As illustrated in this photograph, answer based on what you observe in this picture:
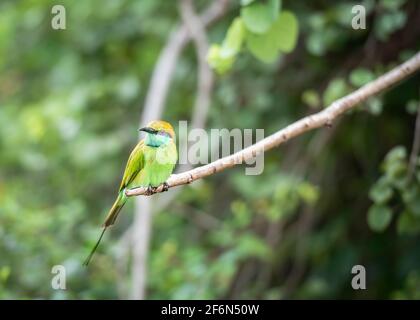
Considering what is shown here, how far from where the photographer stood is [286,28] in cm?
226

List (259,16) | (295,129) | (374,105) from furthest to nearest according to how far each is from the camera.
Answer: (374,105)
(259,16)
(295,129)

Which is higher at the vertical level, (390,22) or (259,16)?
(390,22)

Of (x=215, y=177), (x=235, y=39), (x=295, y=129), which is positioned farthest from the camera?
(x=215, y=177)

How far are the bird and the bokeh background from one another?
1.12 m

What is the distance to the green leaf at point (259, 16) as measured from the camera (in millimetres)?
2082

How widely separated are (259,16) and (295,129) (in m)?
0.52

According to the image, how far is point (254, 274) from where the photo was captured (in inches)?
147

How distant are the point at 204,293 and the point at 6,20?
7.15ft

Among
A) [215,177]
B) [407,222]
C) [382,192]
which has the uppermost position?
[215,177]

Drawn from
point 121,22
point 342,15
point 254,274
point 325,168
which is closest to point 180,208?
point 254,274

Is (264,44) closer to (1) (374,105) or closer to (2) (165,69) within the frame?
(1) (374,105)

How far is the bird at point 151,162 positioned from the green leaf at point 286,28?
0.78 metres

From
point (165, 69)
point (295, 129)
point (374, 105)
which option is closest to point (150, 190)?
point (295, 129)
